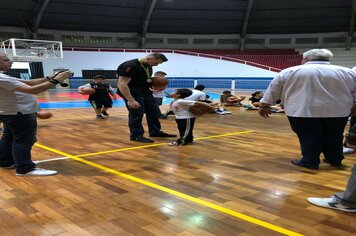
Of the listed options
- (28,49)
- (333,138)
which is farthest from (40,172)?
(28,49)

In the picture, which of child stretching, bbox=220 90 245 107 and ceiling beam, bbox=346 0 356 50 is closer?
child stretching, bbox=220 90 245 107

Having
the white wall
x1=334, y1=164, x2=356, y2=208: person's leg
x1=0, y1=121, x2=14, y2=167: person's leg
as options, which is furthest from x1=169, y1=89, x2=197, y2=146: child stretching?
the white wall

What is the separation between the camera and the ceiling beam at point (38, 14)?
22798 millimetres

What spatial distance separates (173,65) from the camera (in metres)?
26.3

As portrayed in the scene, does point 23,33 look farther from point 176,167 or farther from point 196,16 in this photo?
point 176,167

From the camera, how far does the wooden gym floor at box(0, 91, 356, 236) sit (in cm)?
235

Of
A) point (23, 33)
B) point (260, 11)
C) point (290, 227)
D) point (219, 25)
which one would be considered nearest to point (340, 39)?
point (260, 11)

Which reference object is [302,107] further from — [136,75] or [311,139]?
[136,75]

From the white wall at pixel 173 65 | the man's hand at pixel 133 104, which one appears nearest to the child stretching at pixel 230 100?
the man's hand at pixel 133 104

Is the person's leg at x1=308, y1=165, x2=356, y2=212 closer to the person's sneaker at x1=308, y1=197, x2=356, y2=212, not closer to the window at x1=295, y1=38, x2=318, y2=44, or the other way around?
the person's sneaker at x1=308, y1=197, x2=356, y2=212

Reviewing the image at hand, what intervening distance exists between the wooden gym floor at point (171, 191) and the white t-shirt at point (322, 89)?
27.3 inches

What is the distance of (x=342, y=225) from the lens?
2.36 m

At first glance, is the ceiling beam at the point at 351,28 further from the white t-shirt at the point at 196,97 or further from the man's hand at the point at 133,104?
the man's hand at the point at 133,104

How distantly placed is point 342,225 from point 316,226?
19 centimetres
